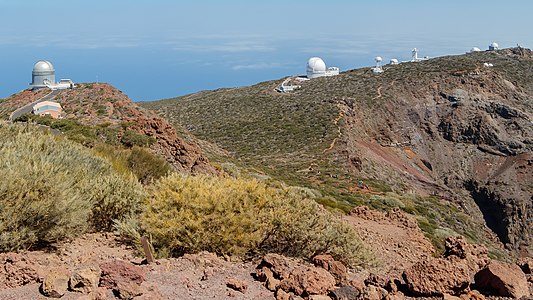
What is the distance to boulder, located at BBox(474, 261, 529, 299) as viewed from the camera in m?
5.53

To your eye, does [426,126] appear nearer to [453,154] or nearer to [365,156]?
[453,154]

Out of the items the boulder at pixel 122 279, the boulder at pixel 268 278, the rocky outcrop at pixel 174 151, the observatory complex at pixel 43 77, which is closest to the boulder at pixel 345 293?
the boulder at pixel 268 278

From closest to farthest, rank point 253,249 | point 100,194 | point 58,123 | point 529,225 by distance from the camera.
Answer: point 253,249, point 100,194, point 58,123, point 529,225

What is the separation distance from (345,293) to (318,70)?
60.0 meters

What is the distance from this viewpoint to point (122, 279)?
4.53 metres

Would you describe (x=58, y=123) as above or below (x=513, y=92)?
above

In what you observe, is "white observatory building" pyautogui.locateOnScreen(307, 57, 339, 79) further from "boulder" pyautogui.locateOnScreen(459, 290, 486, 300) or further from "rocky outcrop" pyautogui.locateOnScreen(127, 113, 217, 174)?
"boulder" pyautogui.locateOnScreen(459, 290, 486, 300)

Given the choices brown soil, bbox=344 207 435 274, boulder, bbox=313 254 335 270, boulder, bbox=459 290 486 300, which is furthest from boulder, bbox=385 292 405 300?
brown soil, bbox=344 207 435 274

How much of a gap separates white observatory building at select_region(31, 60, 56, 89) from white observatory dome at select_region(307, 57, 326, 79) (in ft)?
105

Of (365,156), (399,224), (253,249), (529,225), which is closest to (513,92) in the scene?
(529,225)

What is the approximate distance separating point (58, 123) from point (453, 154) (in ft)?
109

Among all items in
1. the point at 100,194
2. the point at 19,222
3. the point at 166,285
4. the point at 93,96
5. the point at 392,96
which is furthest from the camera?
the point at 392,96

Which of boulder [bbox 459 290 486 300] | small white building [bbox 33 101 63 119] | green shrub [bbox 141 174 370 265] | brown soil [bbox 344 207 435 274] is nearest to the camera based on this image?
boulder [bbox 459 290 486 300]

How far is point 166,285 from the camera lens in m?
4.90
